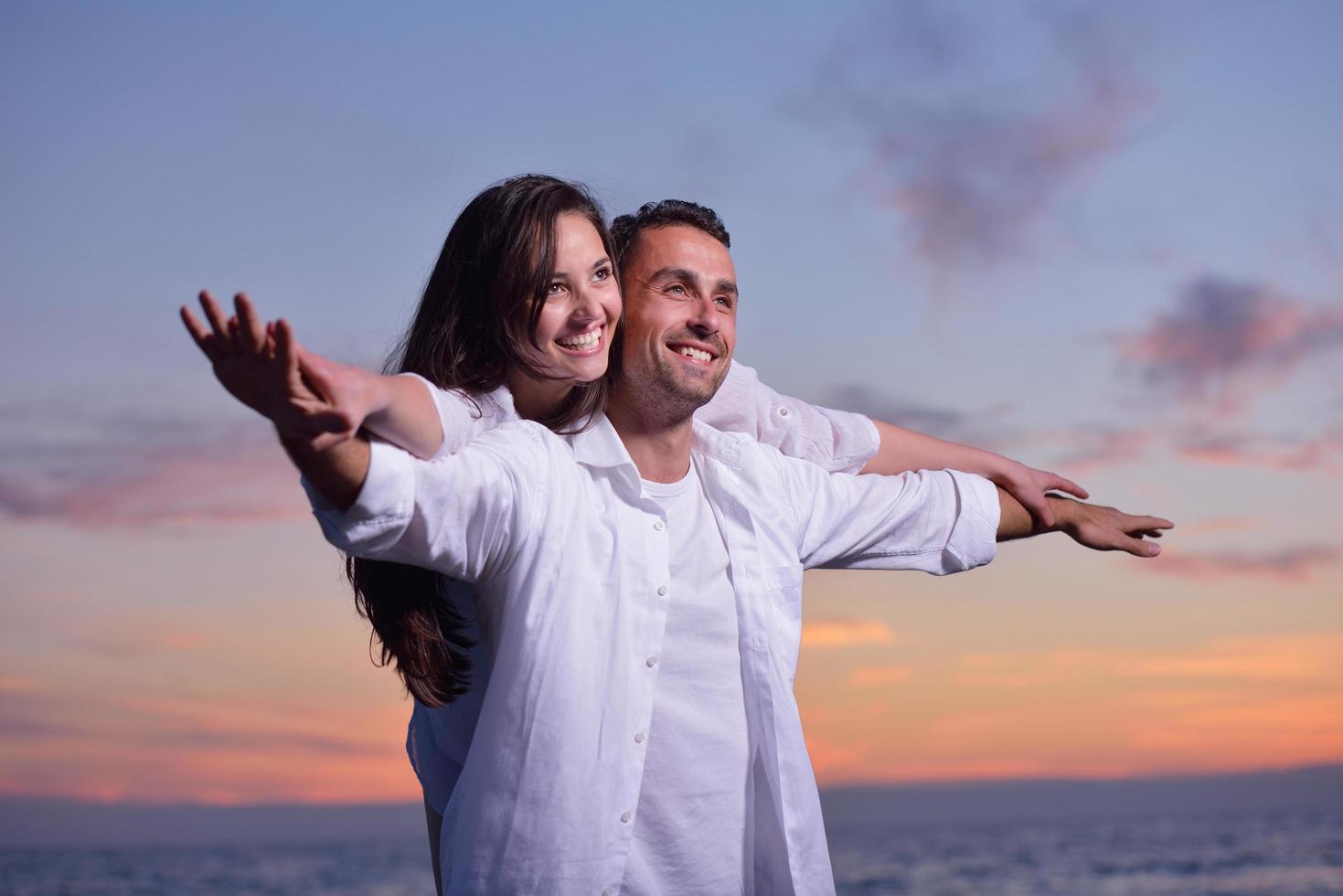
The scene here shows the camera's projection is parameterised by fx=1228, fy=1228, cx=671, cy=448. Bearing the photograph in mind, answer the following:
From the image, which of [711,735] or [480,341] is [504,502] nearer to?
[480,341]

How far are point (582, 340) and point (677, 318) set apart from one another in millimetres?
404

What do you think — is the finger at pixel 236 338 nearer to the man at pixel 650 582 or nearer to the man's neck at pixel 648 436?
the man at pixel 650 582

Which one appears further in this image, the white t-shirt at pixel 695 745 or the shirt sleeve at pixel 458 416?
the white t-shirt at pixel 695 745

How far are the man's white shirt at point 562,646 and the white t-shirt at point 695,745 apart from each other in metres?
0.06

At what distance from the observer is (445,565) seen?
2562 millimetres

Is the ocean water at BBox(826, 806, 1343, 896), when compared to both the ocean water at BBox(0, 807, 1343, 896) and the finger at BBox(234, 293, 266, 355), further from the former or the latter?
the finger at BBox(234, 293, 266, 355)

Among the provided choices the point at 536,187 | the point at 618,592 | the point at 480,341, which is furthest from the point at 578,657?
the point at 536,187

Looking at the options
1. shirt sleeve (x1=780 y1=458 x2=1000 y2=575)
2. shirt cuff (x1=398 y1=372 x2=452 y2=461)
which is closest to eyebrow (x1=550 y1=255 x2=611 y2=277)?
shirt cuff (x1=398 y1=372 x2=452 y2=461)

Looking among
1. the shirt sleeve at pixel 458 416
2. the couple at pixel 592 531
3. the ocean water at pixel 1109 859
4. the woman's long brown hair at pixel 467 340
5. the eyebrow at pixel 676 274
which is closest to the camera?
the couple at pixel 592 531

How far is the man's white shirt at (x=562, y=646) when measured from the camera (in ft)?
8.23

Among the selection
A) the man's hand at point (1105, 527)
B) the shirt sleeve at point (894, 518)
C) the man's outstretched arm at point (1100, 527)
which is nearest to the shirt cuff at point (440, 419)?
the shirt sleeve at point (894, 518)

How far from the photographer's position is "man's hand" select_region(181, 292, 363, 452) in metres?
2.05

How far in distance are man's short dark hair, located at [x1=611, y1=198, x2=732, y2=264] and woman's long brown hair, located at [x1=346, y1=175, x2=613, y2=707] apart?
0.31 metres

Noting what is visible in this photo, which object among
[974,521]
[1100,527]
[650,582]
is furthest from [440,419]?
[1100,527]
